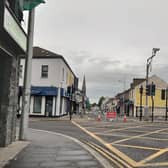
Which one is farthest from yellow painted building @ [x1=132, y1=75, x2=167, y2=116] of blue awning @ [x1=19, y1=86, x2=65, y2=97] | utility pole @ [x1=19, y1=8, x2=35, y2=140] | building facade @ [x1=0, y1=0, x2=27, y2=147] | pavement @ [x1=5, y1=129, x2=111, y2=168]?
pavement @ [x1=5, y1=129, x2=111, y2=168]

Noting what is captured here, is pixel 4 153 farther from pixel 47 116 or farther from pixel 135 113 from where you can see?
pixel 135 113

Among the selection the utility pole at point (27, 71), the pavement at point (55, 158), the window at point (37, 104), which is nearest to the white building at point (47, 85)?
the window at point (37, 104)

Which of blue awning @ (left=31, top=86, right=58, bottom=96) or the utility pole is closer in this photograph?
the utility pole

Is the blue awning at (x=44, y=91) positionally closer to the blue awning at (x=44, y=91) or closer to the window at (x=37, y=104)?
the blue awning at (x=44, y=91)

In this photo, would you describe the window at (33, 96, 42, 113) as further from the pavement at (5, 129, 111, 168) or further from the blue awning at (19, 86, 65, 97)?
the pavement at (5, 129, 111, 168)

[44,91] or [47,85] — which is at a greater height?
[47,85]

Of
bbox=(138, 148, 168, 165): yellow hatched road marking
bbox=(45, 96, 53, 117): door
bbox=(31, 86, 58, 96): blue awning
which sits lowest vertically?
bbox=(138, 148, 168, 165): yellow hatched road marking

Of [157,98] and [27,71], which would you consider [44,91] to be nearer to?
[27,71]

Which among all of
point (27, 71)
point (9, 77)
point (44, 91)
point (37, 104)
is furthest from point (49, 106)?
point (9, 77)

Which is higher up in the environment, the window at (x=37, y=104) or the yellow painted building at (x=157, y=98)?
the yellow painted building at (x=157, y=98)

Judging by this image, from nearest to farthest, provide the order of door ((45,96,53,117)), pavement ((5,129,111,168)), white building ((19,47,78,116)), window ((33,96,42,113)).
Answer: pavement ((5,129,111,168))
white building ((19,47,78,116))
door ((45,96,53,117))
window ((33,96,42,113))

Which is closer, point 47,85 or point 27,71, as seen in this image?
point 27,71

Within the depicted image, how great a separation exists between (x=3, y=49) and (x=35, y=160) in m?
3.63

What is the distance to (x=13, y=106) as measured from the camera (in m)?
A: 14.5
